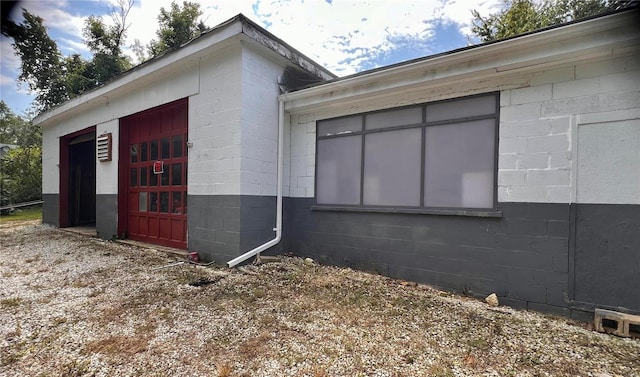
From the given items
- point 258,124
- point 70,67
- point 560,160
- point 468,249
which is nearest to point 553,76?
point 560,160

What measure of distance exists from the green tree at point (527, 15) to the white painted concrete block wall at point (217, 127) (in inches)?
431

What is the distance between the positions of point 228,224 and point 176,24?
1574 cm

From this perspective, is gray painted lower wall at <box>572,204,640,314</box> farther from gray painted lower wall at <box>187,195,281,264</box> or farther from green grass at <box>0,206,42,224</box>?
green grass at <box>0,206,42,224</box>

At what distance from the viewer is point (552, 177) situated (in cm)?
311

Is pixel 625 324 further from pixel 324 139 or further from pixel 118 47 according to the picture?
pixel 118 47

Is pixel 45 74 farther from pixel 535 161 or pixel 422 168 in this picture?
pixel 535 161

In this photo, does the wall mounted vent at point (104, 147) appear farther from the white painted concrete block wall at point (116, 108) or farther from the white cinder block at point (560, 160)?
the white cinder block at point (560, 160)

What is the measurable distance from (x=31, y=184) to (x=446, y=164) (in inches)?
692

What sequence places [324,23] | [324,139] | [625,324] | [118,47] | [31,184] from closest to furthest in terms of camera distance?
[625,324] < [324,139] < [324,23] < [31,184] < [118,47]

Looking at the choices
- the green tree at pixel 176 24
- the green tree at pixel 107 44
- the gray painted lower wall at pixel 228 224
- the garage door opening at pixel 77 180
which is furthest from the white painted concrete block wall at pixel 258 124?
the green tree at pixel 107 44

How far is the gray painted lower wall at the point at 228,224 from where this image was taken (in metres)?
4.48

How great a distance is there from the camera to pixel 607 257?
2.82 m

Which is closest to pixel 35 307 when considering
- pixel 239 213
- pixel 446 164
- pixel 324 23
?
pixel 239 213

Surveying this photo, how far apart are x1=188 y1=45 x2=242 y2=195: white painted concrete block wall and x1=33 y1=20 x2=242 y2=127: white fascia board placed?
20 centimetres
